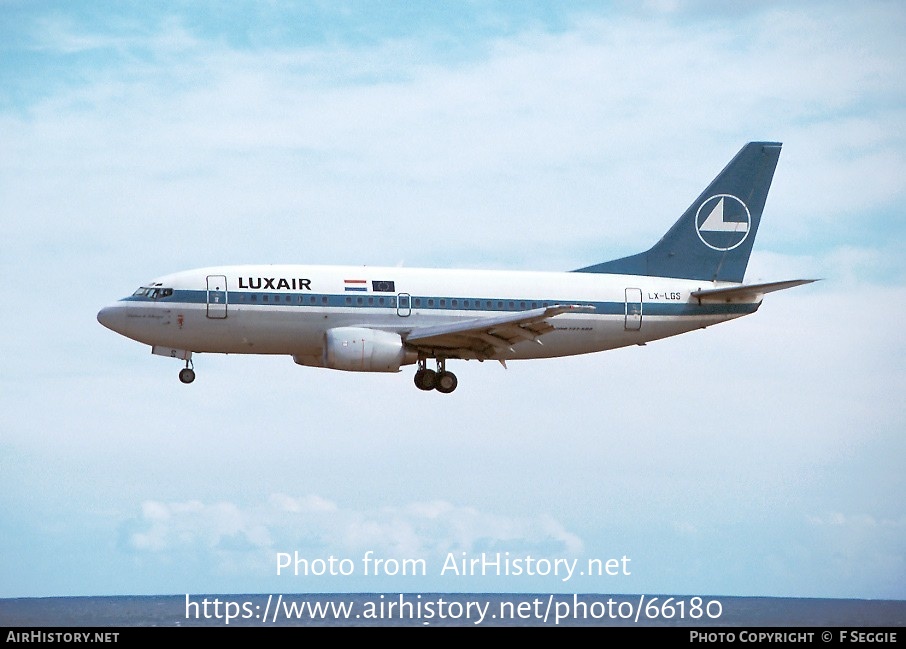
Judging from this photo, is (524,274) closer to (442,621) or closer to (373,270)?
(373,270)

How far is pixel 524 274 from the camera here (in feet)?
193

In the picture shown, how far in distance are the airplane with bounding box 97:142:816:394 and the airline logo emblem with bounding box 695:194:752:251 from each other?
243cm

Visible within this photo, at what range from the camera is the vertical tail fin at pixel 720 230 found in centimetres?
6247

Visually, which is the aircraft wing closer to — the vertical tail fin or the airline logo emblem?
the vertical tail fin

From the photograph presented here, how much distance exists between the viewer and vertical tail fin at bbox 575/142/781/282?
62.5m

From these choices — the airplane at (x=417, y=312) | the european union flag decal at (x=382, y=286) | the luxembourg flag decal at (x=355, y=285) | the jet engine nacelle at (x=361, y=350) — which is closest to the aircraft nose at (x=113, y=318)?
the airplane at (x=417, y=312)

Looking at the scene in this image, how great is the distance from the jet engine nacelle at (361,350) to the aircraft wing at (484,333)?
854 millimetres

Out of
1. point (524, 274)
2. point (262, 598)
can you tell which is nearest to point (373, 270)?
point (524, 274)

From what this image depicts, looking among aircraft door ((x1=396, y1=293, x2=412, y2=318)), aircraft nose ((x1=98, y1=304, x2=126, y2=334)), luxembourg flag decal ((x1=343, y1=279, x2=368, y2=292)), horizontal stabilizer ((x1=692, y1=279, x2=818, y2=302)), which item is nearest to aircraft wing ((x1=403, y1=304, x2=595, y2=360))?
aircraft door ((x1=396, y1=293, x2=412, y2=318))

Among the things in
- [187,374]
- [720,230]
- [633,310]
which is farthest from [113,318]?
[720,230]

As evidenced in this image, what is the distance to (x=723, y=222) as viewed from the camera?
6425 centimetres

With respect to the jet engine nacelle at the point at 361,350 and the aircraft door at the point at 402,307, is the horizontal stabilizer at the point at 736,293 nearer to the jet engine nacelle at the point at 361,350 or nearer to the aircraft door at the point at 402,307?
the aircraft door at the point at 402,307

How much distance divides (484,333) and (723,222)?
14.3 m
